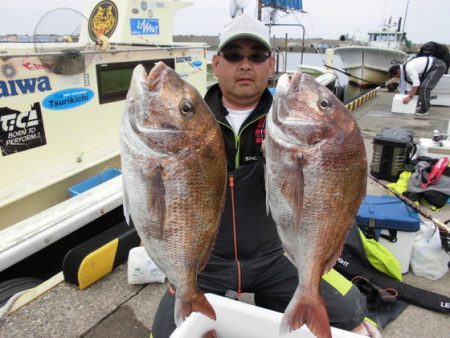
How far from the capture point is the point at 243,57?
202 centimetres

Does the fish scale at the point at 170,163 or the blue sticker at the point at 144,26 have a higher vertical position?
the blue sticker at the point at 144,26

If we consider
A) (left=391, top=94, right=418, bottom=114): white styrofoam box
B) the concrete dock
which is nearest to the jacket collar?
the concrete dock

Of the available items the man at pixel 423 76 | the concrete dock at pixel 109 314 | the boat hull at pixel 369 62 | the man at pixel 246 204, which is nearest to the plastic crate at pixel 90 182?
the concrete dock at pixel 109 314

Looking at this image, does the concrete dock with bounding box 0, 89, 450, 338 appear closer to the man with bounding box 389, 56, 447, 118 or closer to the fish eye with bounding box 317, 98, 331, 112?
the fish eye with bounding box 317, 98, 331, 112

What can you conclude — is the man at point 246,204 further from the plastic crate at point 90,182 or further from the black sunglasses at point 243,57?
the plastic crate at point 90,182

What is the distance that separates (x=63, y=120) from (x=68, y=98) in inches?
12.7

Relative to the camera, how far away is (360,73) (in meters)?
21.1

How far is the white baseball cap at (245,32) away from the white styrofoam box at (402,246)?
90.5 inches

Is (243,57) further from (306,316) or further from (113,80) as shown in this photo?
(113,80)

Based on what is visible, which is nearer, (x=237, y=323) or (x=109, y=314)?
(x=237, y=323)

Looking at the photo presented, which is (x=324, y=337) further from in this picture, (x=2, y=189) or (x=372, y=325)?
(x=2, y=189)

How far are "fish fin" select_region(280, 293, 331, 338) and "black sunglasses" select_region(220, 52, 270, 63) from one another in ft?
4.00

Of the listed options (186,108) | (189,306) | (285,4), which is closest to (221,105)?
(186,108)

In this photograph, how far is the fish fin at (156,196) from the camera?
4.62 feet
